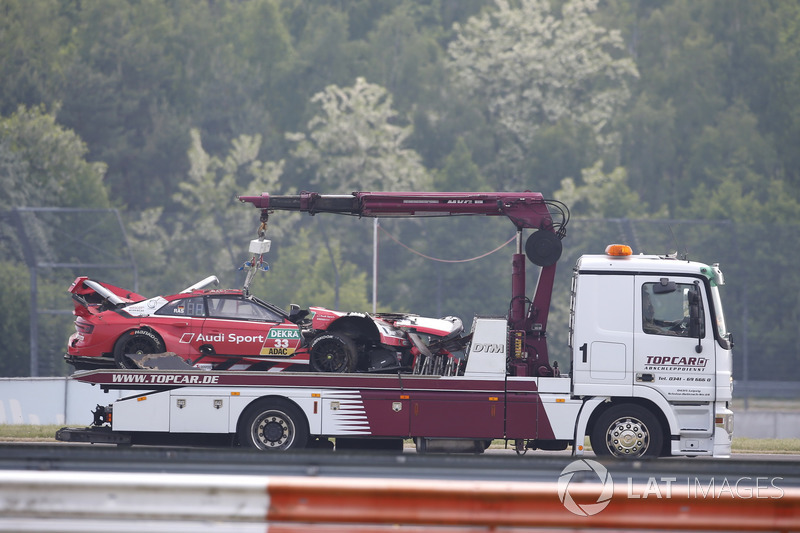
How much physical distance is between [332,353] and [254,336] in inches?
43.4

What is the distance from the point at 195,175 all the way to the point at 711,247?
22213mm

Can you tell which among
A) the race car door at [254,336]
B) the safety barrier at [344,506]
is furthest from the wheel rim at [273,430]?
the safety barrier at [344,506]

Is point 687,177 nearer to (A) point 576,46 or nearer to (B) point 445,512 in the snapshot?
(A) point 576,46

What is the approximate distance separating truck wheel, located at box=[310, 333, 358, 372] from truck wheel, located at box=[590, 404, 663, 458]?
122 inches

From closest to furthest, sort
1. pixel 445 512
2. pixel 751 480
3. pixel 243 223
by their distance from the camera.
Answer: pixel 445 512, pixel 751 480, pixel 243 223

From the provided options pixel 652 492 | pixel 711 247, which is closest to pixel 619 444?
pixel 652 492

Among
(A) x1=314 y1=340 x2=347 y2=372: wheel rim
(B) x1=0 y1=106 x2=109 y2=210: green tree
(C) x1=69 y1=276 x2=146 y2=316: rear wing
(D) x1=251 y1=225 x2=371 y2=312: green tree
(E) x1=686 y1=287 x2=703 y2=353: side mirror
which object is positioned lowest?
(A) x1=314 y1=340 x2=347 y2=372: wheel rim

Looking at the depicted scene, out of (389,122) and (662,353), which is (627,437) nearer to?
(662,353)

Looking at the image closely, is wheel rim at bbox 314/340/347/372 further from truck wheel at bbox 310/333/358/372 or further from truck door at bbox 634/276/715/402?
truck door at bbox 634/276/715/402

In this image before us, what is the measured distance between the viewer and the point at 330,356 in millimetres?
13289

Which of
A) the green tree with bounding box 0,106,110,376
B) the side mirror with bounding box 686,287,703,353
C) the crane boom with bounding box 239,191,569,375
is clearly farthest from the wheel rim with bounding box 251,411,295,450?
the green tree with bounding box 0,106,110,376

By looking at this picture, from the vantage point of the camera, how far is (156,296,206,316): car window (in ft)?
45.7

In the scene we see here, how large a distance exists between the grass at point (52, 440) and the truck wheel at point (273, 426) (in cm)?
316

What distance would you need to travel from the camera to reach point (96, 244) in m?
31.1
